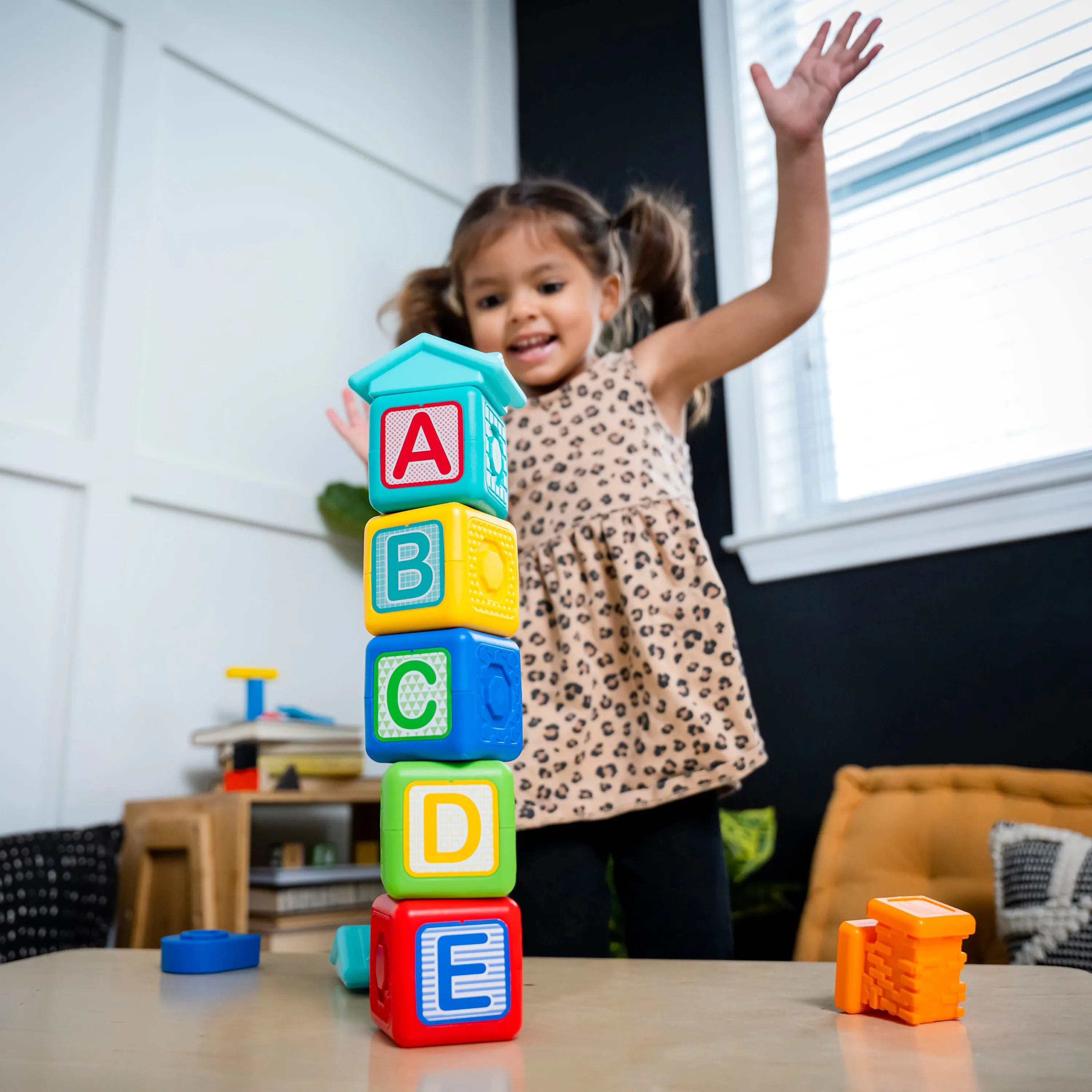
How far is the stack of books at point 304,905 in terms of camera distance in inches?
59.7

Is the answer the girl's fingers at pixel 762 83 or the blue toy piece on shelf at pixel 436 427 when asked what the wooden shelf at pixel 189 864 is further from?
the girl's fingers at pixel 762 83

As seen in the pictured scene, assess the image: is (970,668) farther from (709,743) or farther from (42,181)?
(42,181)

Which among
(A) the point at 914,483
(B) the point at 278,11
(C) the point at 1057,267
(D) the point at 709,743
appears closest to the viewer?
(D) the point at 709,743

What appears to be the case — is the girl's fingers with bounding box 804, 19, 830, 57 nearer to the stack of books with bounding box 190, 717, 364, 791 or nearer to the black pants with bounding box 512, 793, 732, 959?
the black pants with bounding box 512, 793, 732, 959

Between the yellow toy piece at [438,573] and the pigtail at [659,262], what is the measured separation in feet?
2.65

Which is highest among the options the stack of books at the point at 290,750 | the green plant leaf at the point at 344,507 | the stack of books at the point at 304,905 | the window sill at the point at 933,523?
the green plant leaf at the point at 344,507

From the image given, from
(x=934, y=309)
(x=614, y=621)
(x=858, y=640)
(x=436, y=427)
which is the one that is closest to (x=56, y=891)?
(x=614, y=621)

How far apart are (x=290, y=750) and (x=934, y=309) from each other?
4.49ft

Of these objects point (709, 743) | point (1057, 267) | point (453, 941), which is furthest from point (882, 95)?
point (453, 941)

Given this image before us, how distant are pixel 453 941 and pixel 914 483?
1465 mm

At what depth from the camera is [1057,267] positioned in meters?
1.66

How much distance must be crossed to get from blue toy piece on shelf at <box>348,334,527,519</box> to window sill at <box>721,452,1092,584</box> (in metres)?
1.22

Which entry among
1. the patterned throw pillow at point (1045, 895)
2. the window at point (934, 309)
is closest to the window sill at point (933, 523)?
the window at point (934, 309)

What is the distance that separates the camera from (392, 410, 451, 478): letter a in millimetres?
623
